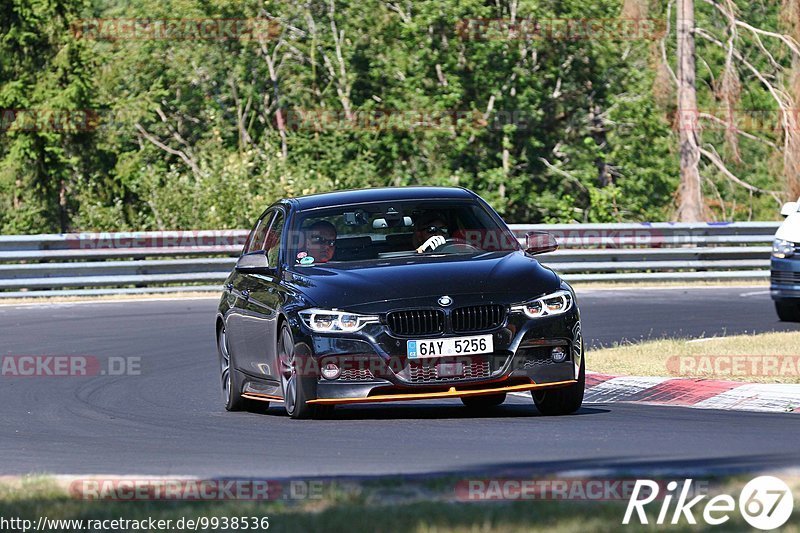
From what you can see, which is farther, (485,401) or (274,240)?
(274,240)

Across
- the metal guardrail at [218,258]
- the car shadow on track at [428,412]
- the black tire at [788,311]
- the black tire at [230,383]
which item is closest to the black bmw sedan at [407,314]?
the car shadow on track at [428,412]

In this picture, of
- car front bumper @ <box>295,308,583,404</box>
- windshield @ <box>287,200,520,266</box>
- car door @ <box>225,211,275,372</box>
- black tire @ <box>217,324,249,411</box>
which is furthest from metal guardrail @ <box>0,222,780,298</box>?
car front bumper @ <box>295,308,583,404</box>

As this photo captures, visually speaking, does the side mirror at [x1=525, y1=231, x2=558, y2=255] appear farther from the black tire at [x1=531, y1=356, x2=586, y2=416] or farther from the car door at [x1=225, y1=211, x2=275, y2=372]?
the car door at [x1=225, y1=211, x2=275, y2=372]

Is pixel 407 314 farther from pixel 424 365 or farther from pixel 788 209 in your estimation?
pixel 788 209

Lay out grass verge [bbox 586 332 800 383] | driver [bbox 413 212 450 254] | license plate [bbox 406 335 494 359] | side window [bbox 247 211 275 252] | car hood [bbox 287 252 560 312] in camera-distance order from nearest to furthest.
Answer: license plate [bbox 406 335 494 359] < car hood [bbox 287 252 560 312] < driver [bbox 413 212 450 254] < side window [bbox 247 211 275 252] < grass verge [bbox 586 332 800 383]

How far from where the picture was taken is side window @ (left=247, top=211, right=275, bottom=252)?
41.6ft

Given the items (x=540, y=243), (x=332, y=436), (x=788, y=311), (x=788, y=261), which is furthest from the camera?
(x=788, y=311)

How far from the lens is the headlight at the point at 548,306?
10.3m

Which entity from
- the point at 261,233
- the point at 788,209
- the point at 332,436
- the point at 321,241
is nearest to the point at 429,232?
the point at 321,241

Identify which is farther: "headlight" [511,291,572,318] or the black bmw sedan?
"headlight" [511,291,572,318]

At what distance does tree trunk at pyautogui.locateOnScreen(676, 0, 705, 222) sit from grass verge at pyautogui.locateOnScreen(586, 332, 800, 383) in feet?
59.5

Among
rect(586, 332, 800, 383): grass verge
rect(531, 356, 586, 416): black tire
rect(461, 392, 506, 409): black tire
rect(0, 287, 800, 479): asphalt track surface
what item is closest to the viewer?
rect(0, 287, 800, 479): asphalt track surface

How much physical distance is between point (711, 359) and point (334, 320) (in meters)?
4.79

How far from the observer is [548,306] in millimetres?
10391
